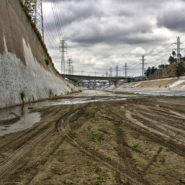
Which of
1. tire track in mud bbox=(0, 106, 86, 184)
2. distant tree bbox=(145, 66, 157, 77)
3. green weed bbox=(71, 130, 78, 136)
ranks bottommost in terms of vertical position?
tire track in mud bbox=(0, 106, 86, 184)

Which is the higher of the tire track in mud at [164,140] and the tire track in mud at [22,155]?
the tire track in mud at [164,140]

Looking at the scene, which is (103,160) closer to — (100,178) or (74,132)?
(100,178)

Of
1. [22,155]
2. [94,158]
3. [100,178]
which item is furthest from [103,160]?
[22,155]

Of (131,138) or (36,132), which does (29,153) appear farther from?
(131,138)

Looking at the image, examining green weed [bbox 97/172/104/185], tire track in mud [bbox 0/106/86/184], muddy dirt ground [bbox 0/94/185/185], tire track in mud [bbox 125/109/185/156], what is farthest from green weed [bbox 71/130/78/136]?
green weed [bbox 97/172/104/185]

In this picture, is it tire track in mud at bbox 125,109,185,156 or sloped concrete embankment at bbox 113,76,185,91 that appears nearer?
tire track in mud at bbox 125,109,185,156

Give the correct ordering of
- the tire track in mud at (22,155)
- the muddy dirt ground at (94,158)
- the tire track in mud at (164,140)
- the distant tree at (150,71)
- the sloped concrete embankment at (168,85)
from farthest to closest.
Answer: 1. the distant tree at (150,71)
2. the sloped concrete embankment at (168,85)
3. the tire track in mud at (164,140)
4. the tire track in mud at (22,155)
5. the muddy dirt ground at (94,158)

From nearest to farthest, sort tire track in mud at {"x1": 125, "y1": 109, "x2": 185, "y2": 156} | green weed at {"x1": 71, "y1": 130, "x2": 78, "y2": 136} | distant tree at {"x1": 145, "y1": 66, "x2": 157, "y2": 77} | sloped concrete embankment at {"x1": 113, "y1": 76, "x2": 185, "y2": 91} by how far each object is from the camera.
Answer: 1. tire track in mud at {"x1": 125, "y1": 109, "x2": 185, "y2": 156}
2. green weed at {"x1": 71, "y1": 130, "x2": 78, "y2": 136}
3. sloped concrete embankment at {"x1": 113, "y1": 76, "x2": 185, "y2": 91}
4. distant tree at {"x1": 145, "y1": 66, "x2": 157, "y2": 77}

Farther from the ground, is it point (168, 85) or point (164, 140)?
point (168, 85)

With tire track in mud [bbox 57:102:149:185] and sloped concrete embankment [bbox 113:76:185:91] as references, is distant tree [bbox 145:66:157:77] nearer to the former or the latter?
sloped concrete embankment [bbox 113:76:185:91]

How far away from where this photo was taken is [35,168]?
8.97ft

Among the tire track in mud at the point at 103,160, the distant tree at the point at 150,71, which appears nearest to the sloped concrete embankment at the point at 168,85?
the tire track in mud at the point at 103,160

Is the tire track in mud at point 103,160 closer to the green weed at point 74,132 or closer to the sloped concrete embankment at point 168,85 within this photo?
the green weed at point 74,132

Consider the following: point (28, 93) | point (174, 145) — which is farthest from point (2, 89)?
point (174, 145)
